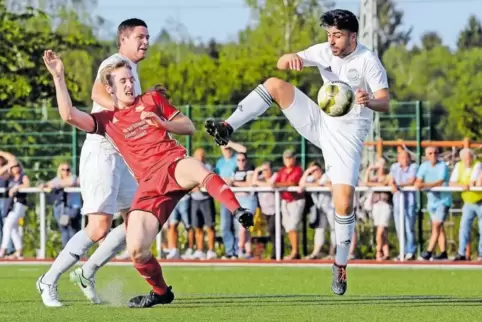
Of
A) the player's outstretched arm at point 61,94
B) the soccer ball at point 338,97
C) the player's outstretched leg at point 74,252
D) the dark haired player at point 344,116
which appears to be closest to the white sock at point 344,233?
the dark haired player at point 344,116

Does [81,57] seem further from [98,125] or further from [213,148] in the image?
[98,125]

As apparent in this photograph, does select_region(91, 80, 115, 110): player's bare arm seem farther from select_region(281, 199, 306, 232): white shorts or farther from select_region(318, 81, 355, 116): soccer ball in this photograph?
select_region(281, 199, 306, 232): white shorts

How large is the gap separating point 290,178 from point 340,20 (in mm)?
10342

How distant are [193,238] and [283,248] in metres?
1.49

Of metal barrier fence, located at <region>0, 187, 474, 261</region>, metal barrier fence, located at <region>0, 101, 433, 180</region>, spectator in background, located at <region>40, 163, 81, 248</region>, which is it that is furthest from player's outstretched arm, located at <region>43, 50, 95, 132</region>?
metal barrier fence, located at <region>0, 101, 433, 180</region>

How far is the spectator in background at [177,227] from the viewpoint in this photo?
23453 mm

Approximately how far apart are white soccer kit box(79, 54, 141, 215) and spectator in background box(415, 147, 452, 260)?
9695 mm

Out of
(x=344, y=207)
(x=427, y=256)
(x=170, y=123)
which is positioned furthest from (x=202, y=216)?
(x=170, y=123)

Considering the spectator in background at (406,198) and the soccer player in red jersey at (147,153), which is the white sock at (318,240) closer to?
the spectator in background at (406,198)

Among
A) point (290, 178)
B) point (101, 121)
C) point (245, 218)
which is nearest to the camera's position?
point (245, 218)

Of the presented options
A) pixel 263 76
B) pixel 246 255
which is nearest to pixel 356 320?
pixel 246 255

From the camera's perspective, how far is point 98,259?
12.9 metres

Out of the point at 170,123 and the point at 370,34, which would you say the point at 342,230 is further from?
the point at 370,34

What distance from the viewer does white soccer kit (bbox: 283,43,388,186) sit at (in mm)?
13047
